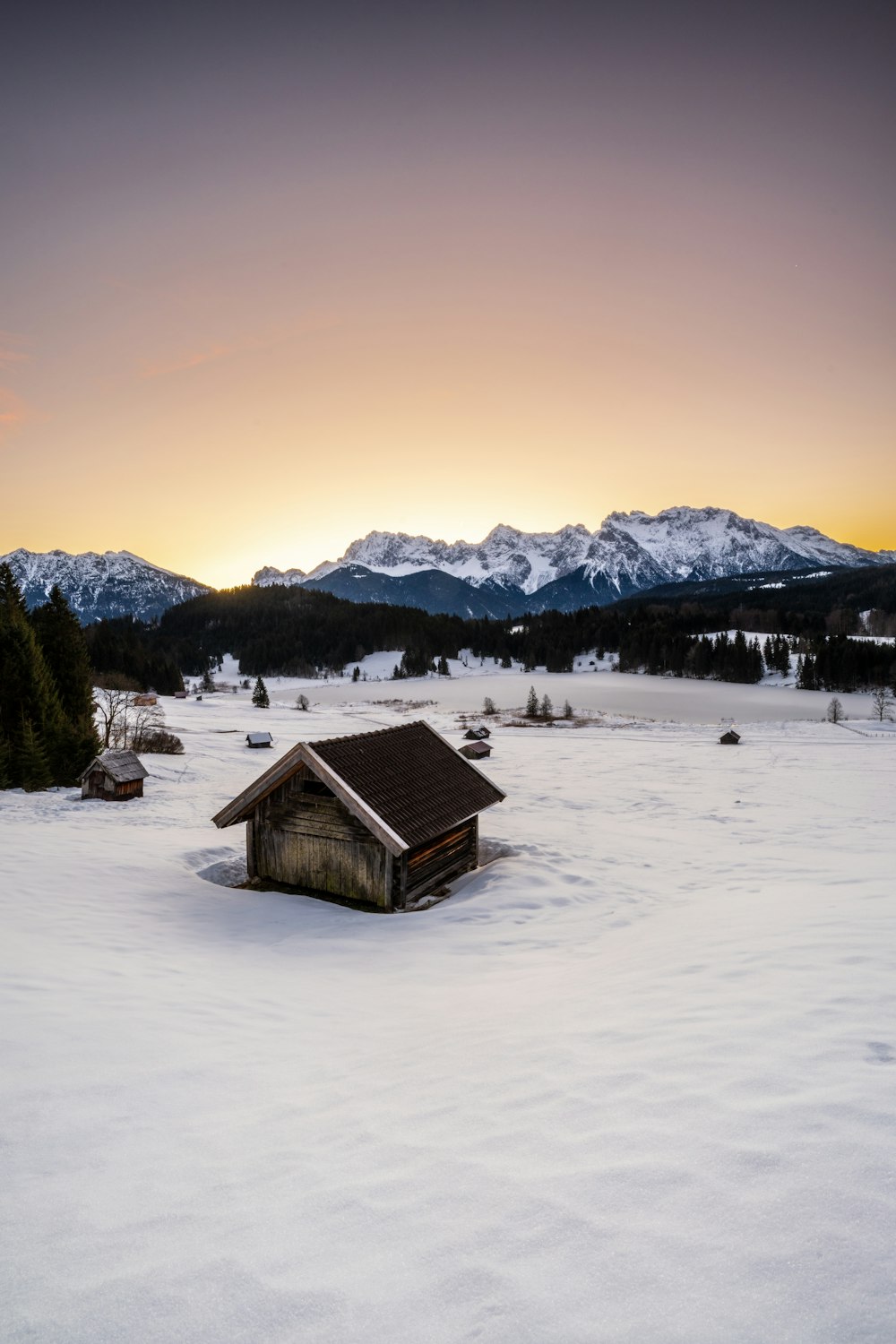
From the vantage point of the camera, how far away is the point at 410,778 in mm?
15820

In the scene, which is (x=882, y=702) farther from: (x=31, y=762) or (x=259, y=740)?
(x=31, y=762)

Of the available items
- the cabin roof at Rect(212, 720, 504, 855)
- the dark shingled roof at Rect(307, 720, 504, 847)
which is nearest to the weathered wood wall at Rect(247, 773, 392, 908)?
the cabin roof at Rect(212, 720, 504, 855)

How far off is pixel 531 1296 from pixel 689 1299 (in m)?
0.76

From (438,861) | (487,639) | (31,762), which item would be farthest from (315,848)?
(487,639)

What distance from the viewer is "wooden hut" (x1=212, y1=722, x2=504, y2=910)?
13797mm

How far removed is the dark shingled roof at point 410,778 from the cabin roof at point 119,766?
46.6 ft

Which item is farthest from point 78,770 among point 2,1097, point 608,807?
point 2,1097

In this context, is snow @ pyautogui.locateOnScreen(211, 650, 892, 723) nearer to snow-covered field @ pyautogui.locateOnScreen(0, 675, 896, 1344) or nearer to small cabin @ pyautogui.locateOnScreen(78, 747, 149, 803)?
small cabin @ pyautogui.locateOnScreen(78, 747, 149, 803)

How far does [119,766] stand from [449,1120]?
81.0ft

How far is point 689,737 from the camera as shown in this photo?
56.8m

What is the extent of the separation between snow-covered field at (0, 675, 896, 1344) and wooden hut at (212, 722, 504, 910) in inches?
42.5

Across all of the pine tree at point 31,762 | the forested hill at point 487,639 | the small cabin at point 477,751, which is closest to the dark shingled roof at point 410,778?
the pine tree at point 31,762

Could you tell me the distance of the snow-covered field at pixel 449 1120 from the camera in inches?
120

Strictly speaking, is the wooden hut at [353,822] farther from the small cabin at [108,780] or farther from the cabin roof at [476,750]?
the cabin roof at [476,750]
